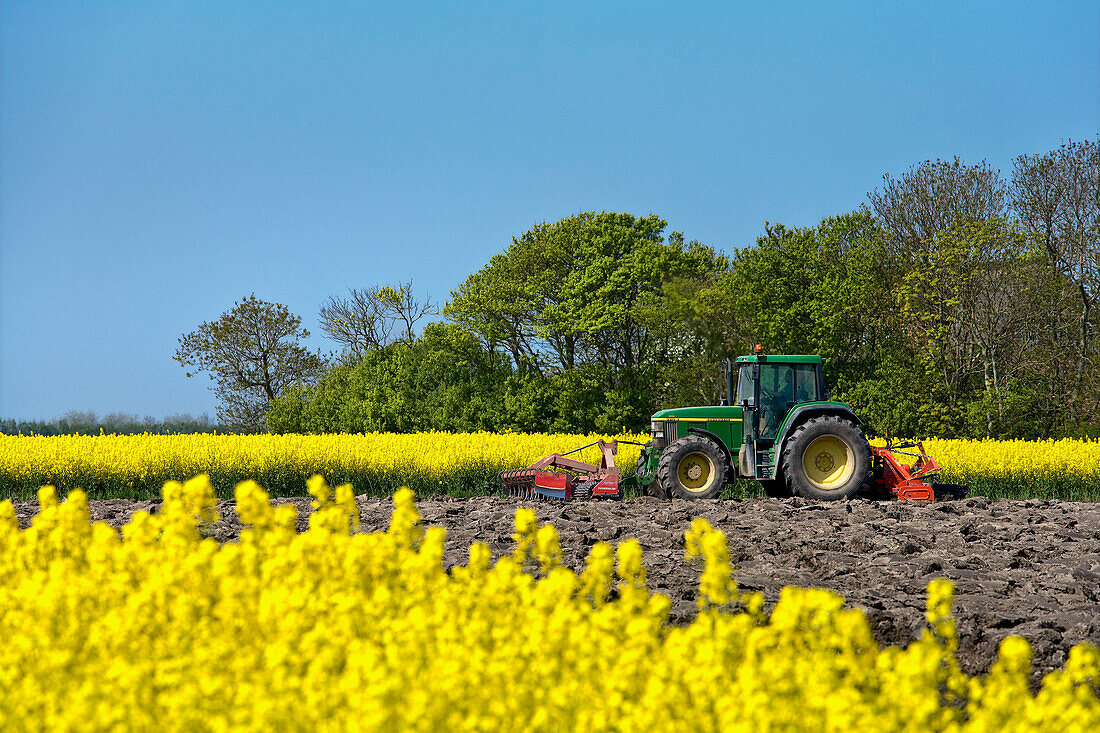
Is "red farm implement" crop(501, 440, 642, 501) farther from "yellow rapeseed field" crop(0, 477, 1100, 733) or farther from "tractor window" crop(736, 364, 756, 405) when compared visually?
"yellow rapeseed field" crop(0, 477, 1100, 733)

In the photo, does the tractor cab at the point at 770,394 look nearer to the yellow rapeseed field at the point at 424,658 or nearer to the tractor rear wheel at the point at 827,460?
the tractor rear wheel at the point at 827,460

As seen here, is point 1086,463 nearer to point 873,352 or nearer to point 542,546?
point 873,352

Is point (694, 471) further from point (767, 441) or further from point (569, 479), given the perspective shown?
point (569, 479)

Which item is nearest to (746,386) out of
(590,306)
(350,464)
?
(350,464)

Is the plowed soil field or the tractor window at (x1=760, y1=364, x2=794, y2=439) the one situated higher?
the tractor window at (x1=760, y1=364, x2=794, y2=439)

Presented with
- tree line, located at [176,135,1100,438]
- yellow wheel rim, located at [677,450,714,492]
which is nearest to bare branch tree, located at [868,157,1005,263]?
tree line, located at [176,135,1100,438]

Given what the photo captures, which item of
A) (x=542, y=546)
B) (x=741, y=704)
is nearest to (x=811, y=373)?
(x=542, y=546)

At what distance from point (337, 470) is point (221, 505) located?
3.70m

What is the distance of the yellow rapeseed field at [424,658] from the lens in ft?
9.02

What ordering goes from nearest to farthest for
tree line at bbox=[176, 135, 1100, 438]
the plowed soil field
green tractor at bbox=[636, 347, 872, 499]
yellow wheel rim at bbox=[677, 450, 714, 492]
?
1. the plowed soil field
2. green tractor at bbox=[636, 347, 872, 499]
3. yellow wheel rim at bbox=[677, 450, 714, 492]
4. tree line at bbox=[176, 135, 1100, 438]

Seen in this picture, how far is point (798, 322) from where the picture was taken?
27.2m

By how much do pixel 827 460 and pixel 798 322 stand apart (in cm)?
1503

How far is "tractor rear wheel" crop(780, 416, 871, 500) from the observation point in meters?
12.4

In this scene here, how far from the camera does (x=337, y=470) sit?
1590 cm
